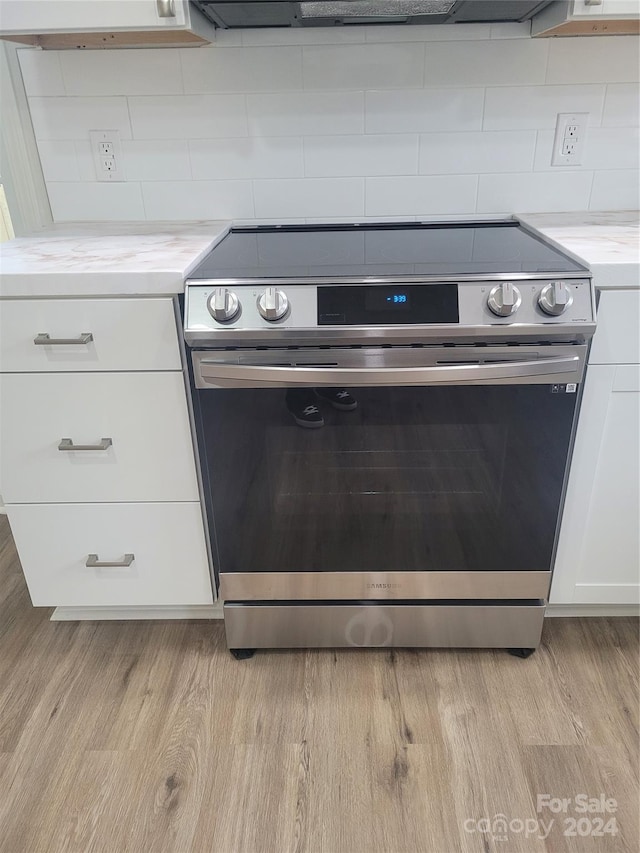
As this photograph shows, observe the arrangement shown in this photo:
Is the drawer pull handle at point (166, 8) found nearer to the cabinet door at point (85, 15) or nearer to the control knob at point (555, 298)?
the cabinet door at point (85, 15)

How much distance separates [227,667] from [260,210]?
1.25m

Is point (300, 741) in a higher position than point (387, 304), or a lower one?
lower

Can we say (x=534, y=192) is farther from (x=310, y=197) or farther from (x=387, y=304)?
(x=387, y=304)

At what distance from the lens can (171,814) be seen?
118 centimetres

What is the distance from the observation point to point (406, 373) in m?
1.16

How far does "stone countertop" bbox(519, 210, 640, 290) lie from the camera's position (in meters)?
1.16

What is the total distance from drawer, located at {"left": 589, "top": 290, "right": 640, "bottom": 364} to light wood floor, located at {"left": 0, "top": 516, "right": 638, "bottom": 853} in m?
0.77

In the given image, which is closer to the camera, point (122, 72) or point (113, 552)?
point (113, 552)

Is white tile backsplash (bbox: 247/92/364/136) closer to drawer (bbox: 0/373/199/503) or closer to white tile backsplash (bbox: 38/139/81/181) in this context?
white tile backsplash (bbox: 38/139/81/181)

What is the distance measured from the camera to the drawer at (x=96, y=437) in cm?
127

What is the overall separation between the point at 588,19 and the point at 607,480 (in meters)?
0.99

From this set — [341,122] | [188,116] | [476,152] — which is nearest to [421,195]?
[476,152]

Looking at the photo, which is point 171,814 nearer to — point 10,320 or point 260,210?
point 10,320

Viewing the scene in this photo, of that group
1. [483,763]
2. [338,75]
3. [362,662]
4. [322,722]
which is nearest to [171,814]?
[322,722]
